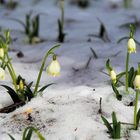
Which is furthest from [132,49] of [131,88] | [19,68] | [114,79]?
[19,68]

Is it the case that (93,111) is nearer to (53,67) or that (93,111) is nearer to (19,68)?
(53,67)

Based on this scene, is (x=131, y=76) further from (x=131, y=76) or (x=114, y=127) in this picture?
(x=114, y=127)

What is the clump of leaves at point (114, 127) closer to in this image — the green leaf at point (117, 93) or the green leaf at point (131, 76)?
the green leaf at point (117, 93)

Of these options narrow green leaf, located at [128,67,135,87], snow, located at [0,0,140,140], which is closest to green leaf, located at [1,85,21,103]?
snow, located at [0,0,140,140]

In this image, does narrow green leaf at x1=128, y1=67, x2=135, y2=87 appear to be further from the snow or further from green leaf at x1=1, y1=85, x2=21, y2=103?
green leaf at x1=1, y1=85, x2=21, y2=103

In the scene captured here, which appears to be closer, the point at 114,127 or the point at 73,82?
→ the point at 114,127

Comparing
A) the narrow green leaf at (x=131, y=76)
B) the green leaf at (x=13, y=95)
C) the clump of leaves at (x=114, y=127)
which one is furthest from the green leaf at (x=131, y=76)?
the green leaf at (x=13, y=95)

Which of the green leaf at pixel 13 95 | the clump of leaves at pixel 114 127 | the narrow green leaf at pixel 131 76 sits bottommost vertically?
the clump of leaves at pixel 114 127

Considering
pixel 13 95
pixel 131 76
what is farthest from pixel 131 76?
pixel 13 95
